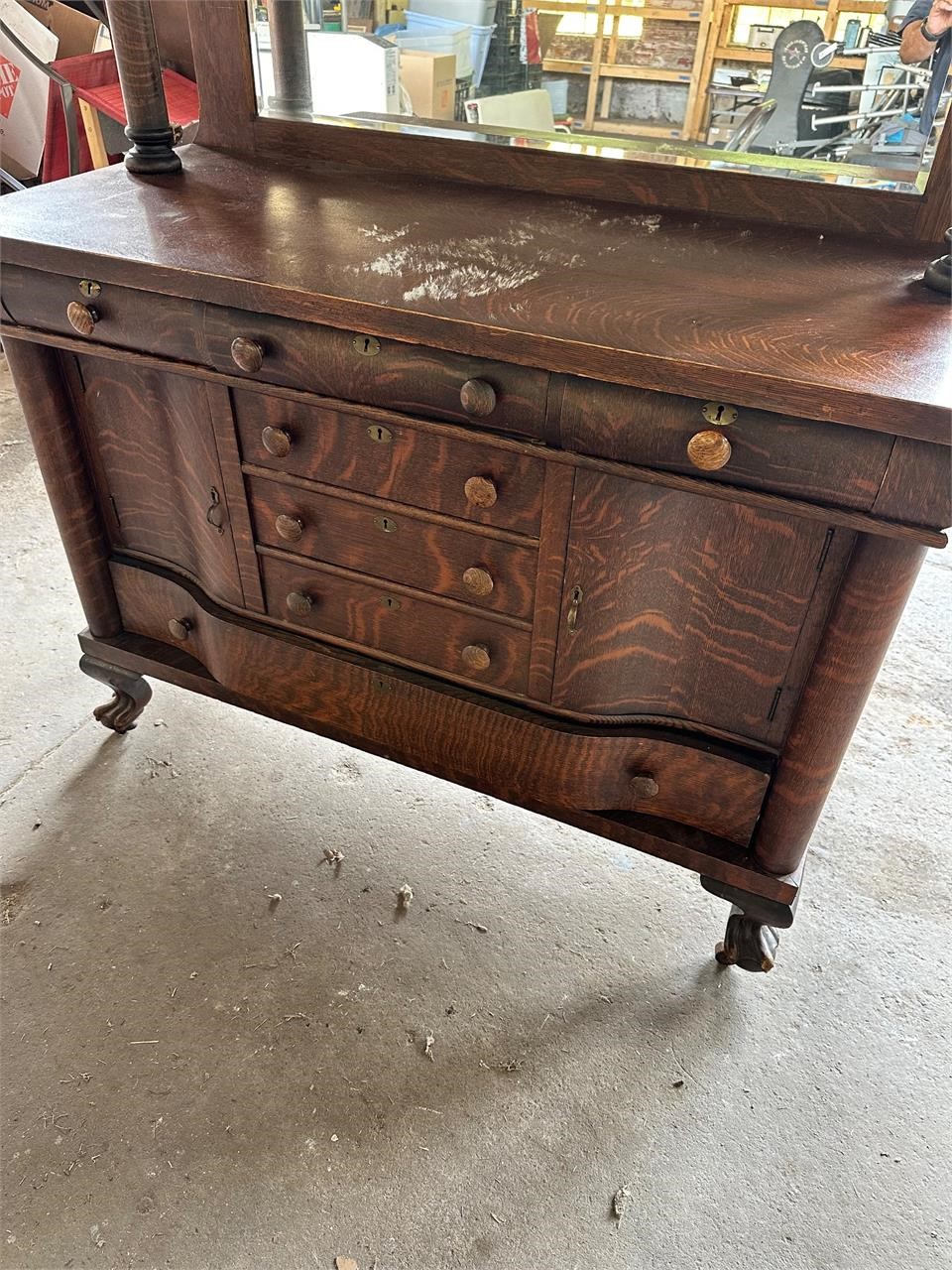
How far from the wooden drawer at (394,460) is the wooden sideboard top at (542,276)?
16cm

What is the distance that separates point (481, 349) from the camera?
3.45 feet

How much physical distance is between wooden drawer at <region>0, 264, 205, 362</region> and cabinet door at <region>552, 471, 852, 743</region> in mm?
581

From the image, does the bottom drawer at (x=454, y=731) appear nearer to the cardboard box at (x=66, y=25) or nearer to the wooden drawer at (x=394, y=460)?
the wooden drawer at (x=394, y=460)

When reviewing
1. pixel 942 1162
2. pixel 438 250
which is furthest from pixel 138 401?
pixel 942 1162

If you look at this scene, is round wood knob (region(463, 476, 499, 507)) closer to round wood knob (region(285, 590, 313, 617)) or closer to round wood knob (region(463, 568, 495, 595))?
round wood knob (region(463, 568, 495, 595))

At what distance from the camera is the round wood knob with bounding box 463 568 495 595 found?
1.28 metres

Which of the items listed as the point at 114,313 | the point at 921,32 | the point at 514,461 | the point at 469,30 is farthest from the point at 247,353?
the point at 921,32

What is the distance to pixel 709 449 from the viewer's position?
1.01m

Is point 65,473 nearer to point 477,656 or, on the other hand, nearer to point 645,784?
point 477,656

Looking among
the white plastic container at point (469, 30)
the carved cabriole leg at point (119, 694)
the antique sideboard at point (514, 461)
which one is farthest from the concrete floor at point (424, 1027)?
the white plastic container at point (469, 30)

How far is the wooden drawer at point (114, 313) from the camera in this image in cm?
126

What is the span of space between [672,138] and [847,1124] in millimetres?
1408

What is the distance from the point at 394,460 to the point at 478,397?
21 cm

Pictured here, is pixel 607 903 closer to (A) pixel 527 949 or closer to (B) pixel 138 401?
(A) pixel 527 949
